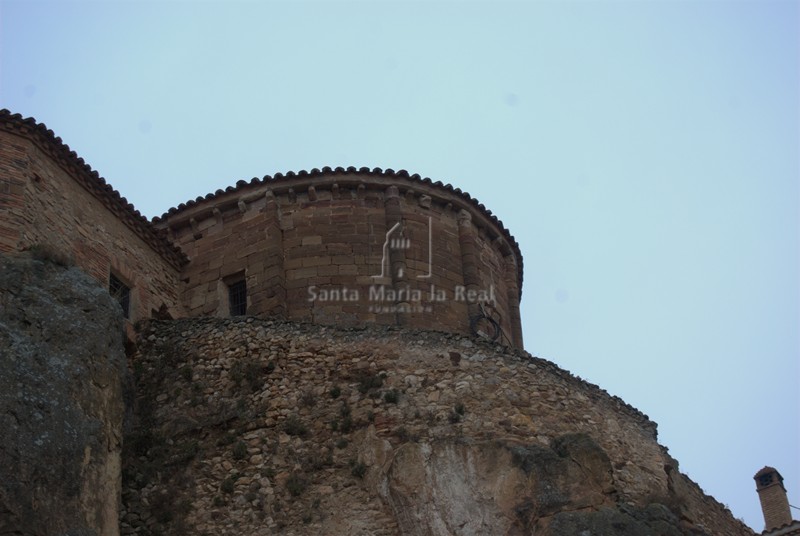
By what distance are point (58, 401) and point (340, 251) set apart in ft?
31.2

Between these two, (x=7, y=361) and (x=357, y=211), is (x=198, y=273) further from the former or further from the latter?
(x=7, y=361)

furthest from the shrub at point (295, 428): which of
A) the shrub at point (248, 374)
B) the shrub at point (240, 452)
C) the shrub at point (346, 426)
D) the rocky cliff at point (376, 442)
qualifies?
the shrub at point (248, 374)

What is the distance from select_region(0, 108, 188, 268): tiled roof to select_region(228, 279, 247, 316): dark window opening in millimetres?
1411

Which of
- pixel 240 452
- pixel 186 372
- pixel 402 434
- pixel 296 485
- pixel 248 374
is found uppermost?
pixel 186 372

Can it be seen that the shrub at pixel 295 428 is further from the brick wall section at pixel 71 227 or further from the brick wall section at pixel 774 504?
the brick wall section at pixel 774 504

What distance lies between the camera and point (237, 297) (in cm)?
2777

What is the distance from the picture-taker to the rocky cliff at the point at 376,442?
21.2 metres

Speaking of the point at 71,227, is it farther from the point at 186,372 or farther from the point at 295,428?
the point at 295,428

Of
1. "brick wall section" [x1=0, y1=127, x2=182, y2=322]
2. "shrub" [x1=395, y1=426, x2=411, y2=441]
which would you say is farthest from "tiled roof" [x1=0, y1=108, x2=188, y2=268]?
"shrub" [x1=395, y1=426, x2=411, y2=441]

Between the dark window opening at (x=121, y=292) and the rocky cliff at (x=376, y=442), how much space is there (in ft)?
2.99

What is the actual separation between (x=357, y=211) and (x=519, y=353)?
5.85 metres

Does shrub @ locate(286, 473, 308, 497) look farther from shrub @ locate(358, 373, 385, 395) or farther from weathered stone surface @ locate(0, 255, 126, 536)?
weathered stone surface @ locate(0, 255, 126, 536)

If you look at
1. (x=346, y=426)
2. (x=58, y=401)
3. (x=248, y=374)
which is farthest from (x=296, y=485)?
(x=58, y=401)

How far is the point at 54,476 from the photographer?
18.3 m
